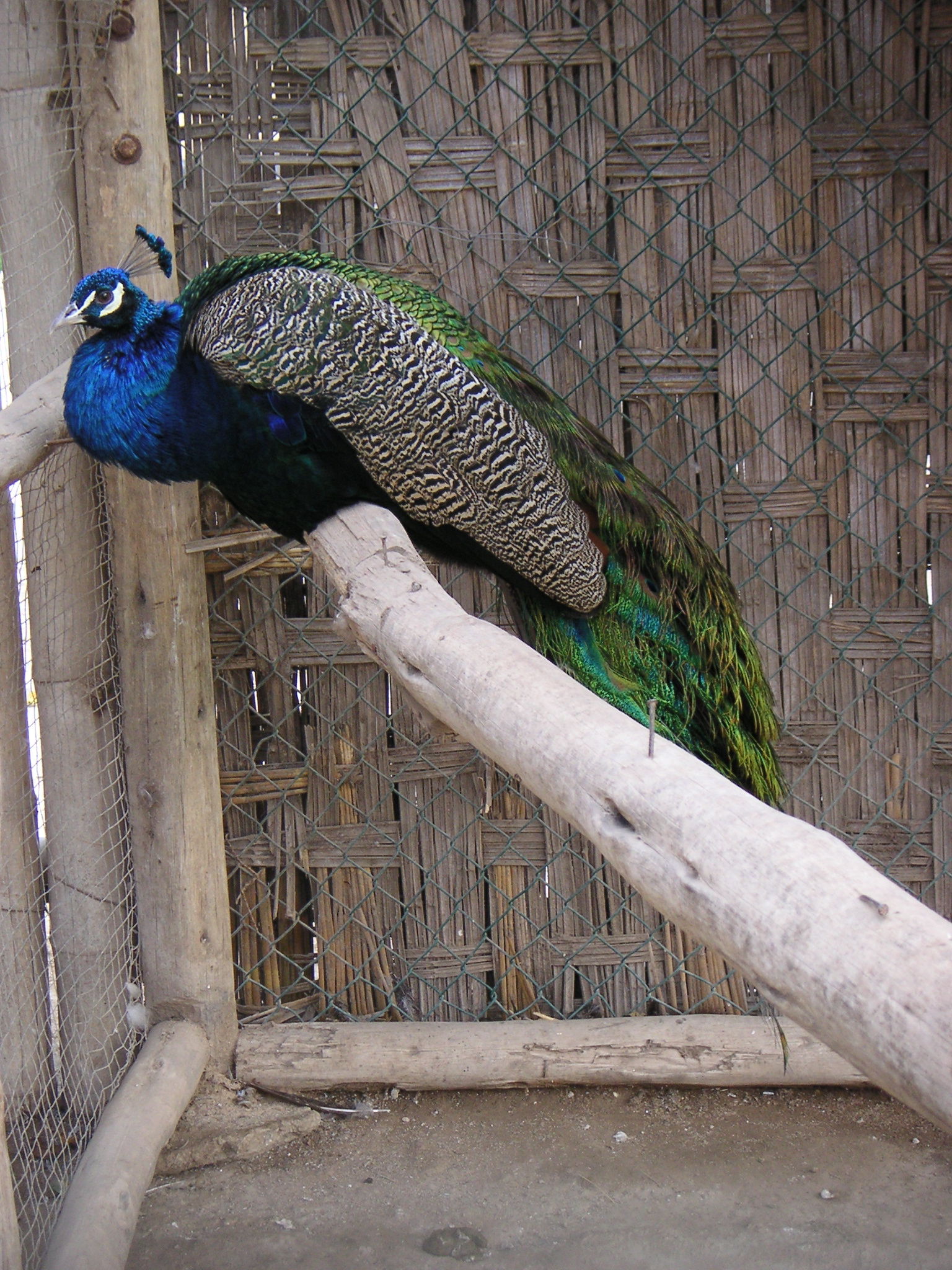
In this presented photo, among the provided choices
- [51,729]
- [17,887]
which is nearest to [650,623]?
[51,729]

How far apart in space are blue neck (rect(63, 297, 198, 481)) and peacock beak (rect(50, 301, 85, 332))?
5cm

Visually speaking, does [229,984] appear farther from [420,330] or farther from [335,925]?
[420,330]

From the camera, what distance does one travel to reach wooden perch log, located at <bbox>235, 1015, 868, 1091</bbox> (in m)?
2.34

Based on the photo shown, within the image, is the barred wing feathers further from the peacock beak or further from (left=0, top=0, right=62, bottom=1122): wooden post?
(left=0, top=0, right=62, bottom=1122): wooden post

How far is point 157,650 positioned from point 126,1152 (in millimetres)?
994

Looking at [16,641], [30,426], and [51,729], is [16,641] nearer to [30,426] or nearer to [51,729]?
[51,729]

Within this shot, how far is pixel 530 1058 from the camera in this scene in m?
2.35

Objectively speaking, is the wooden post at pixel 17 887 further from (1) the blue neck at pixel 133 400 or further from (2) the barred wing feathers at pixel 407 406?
(2) the barred wing feathers at pixel 407 406

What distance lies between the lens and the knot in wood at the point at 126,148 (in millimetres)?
2090

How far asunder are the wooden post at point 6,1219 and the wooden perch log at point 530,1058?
917 mm

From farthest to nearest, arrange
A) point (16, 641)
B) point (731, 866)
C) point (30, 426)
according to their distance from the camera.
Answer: point (16, 641), point (30, 426), point (731, 866)

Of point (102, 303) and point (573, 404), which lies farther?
point (573, 404)

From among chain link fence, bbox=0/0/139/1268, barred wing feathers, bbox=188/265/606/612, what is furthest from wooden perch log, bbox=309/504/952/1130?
chain link fence, bbox=0/0/139/1268

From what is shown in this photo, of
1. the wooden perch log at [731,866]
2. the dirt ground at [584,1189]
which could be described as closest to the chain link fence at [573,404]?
the dirt ground at [584,1189]
